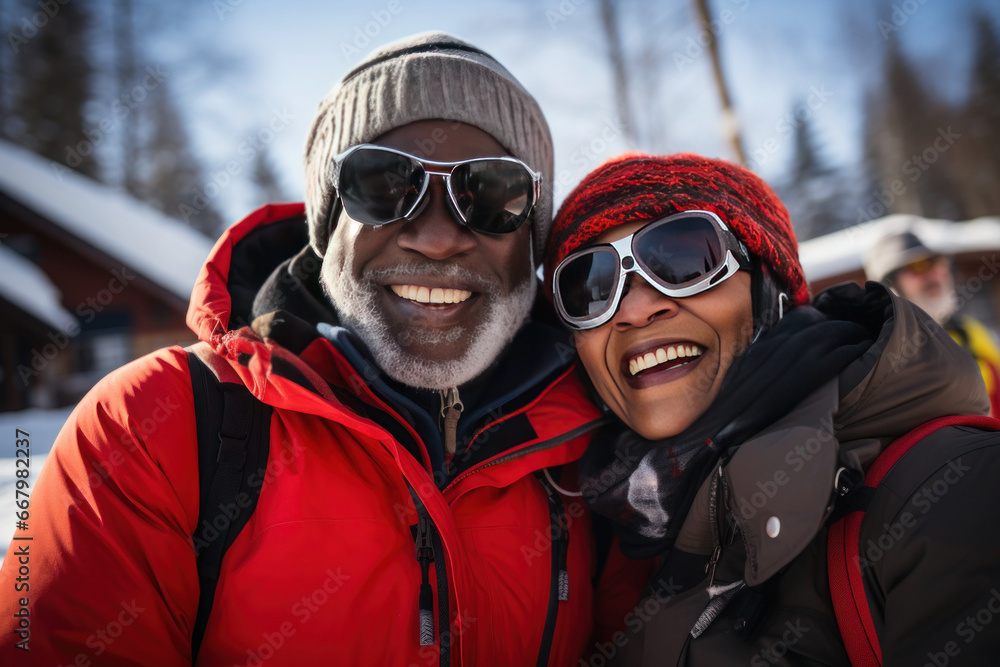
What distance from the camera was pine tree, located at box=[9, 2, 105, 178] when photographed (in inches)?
666

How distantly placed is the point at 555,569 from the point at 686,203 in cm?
134

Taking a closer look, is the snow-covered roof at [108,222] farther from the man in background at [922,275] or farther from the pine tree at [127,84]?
the man in background at [922,275]

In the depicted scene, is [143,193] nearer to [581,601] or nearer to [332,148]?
[332,148]

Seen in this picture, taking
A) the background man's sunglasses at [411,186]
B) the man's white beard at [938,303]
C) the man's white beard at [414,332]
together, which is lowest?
the man's white beard at [938,303]

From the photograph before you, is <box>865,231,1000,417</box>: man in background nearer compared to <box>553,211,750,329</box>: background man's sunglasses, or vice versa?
<box>553,211,750,329</box>: background man's sunglasses

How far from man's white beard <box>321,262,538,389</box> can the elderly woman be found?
0.30m

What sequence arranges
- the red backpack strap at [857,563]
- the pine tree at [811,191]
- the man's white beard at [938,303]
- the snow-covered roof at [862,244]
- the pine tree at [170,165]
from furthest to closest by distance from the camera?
the pine tree at [811,191] < the pine tree at [170,165] < the snow-covered roof at [862,244] < the man's white beard at [938,303] < the red backpack strap at [857,563]

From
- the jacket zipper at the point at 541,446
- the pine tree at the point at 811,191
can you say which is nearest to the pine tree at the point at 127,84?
the jacket zipper at the point at 541,446

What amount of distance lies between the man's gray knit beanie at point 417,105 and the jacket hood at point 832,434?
1330 millimetres

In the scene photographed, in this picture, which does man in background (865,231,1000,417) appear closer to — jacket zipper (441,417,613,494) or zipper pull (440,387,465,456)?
jacket zipper (441,417,613,494)

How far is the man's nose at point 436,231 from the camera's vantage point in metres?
2.02

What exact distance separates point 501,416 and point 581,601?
2.35 feet

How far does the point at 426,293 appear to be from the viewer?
2047mm

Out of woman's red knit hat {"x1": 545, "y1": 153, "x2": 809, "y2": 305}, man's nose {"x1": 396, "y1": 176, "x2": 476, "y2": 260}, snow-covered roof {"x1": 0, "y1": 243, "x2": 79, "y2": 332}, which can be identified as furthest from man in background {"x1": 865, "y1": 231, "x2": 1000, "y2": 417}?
snow-covered roof {"x1": 0, "y1": 243, "x2": 79, "y2": 332}
